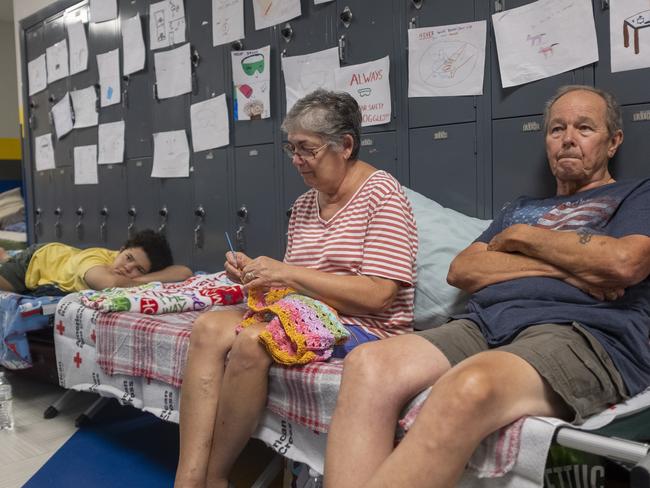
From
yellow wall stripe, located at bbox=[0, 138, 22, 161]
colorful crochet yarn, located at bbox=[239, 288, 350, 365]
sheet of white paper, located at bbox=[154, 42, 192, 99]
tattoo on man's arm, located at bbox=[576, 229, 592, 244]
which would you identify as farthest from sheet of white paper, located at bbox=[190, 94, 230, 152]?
yellow wall stripe, located at bbox=[0, 138, 22, 161]

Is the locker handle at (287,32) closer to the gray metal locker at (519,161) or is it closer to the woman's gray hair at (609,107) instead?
the gray metal locker at (519,161)

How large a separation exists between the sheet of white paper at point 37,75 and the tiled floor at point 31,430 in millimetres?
2258

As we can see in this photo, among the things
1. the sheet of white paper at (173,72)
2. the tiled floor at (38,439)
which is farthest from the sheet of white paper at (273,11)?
the tiled floor at (38,439)

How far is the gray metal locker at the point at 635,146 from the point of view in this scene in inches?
74.4

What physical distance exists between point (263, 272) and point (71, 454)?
1206mm

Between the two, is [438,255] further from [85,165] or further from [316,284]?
[85,165]

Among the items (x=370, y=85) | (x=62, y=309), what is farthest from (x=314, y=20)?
(x=62, y=309)

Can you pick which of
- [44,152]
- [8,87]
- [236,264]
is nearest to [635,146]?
[236,264]

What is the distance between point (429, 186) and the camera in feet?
8.03

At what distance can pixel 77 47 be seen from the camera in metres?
4.19

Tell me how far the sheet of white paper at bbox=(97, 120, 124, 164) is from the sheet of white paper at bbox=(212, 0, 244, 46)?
997mm

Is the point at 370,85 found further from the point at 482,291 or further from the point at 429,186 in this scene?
the point at 482,291

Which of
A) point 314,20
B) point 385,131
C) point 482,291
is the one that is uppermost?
point 314,20

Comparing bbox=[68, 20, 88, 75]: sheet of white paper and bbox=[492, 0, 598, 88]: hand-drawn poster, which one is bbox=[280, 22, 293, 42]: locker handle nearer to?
bbox=[492, 0, 598, 88]: hand-drawn poster
